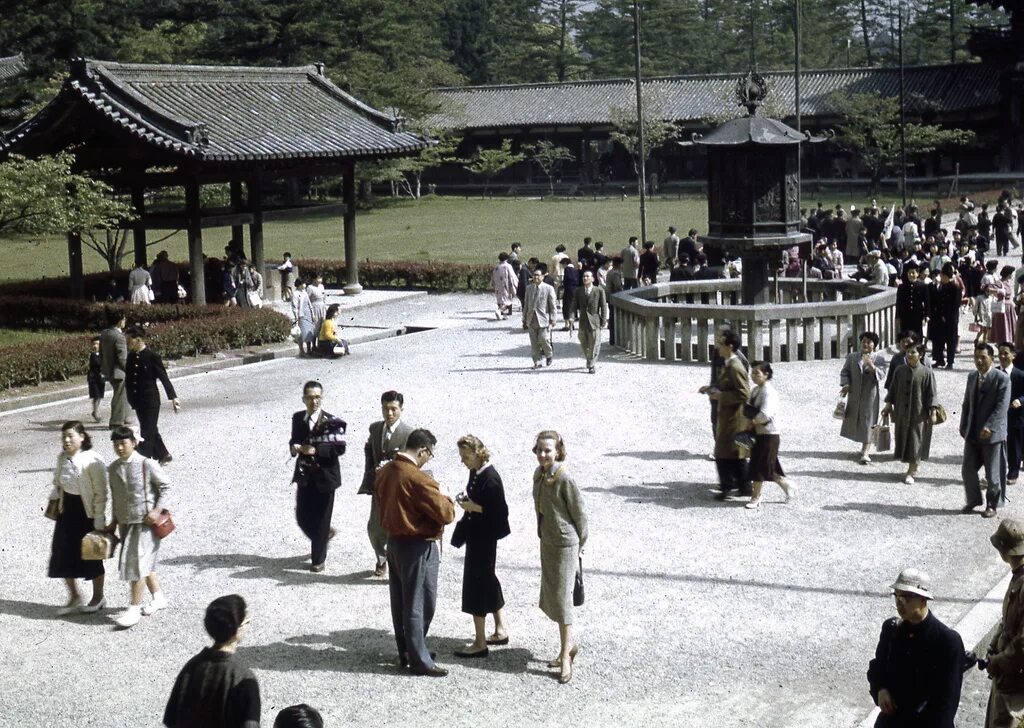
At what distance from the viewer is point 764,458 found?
40.6 ft

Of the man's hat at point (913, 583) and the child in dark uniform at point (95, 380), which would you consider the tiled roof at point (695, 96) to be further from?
the man's hat at point (913, 583)

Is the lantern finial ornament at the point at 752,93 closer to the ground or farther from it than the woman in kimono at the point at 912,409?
farther from it

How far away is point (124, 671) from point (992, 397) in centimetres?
764

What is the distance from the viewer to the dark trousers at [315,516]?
35.1 ft

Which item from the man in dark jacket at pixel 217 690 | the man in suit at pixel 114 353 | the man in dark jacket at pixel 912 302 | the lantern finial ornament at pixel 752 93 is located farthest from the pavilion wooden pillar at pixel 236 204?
the man in dark jacket at pixel 217 690

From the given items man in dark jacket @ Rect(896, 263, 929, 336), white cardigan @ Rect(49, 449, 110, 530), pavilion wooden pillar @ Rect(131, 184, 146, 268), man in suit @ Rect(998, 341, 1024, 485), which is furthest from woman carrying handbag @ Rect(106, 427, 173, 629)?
pavilion wooden pillar @ Rect(131, 184, 146, 268)

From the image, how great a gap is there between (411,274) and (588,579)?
22609 millimetres

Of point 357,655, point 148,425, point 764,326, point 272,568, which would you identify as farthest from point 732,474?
point 764,326

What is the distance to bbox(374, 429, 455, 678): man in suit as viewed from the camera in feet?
28.2

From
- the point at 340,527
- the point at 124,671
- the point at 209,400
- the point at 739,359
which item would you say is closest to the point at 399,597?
the point at 124,671

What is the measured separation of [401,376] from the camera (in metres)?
20.3

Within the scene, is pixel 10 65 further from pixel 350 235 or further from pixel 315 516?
pixel 315 516

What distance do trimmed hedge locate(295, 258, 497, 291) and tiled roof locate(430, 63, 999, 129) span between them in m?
29.3

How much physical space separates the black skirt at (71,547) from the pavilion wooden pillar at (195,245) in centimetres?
1680
